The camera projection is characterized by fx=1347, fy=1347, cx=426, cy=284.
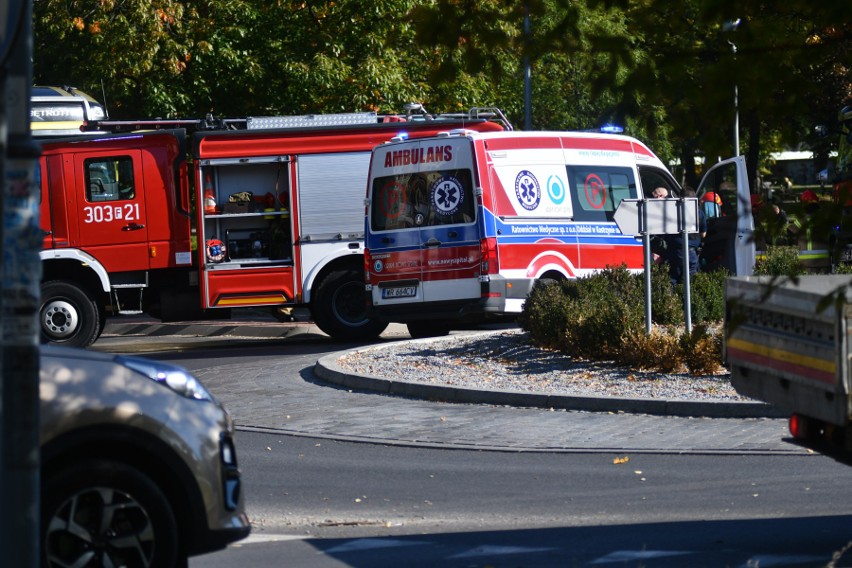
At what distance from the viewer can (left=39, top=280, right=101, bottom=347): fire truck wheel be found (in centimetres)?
1770

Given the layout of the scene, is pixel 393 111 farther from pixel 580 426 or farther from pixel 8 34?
pixel 8 34

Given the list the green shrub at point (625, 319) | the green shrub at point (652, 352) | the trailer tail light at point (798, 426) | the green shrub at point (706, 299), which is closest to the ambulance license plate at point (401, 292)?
the green shrub at point (625, 319)

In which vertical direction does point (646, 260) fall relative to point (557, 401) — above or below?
above

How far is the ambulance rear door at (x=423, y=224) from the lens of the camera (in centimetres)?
1670

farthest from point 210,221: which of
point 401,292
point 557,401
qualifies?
point 557,401

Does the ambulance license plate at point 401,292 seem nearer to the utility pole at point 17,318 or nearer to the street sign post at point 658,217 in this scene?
the street sign post at point 658,217

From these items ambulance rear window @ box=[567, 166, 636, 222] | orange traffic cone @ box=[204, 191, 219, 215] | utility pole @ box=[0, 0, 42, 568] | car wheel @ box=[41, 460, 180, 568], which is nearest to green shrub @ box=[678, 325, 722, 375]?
ambulance rear window @ box=[567, 166, 636, 222]

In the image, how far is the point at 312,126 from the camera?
1841 cm

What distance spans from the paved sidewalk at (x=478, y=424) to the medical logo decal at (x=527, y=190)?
14.3 ft

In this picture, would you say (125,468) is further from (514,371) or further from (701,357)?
(514,371)

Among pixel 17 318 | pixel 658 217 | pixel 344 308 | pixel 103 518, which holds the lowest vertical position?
pixel 344 308

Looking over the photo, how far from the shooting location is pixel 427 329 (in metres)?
19.0

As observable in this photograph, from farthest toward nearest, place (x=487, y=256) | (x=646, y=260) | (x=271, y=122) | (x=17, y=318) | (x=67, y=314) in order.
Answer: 1. (x=271, y=122)
2. (x=67, y=314)
3. (x=487, y=256)
4. (x=646, y=260)
5. (x=17, y=318)

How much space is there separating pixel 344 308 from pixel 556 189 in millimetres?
3365
